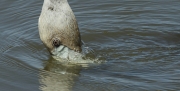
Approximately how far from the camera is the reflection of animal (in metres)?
7.32

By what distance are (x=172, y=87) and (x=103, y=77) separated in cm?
102

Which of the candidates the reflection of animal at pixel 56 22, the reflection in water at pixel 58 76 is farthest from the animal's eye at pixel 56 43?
the reflection in water at pixel 58 76

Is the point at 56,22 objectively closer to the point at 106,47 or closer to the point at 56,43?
the point at 56,43

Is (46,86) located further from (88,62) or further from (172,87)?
(172,87)

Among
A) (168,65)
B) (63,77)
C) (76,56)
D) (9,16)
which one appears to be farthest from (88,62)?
(9,16)

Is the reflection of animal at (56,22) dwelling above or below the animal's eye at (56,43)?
above

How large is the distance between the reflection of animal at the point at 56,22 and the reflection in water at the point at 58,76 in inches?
19.2

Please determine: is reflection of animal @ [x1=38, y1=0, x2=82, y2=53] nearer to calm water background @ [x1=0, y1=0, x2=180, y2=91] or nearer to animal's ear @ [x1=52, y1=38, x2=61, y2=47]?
animal's ear @ [x1=52, y1=38, x2=61, y2=47]

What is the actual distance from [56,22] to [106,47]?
168 cm

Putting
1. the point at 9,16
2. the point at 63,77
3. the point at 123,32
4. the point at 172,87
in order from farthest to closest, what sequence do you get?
the point at 9,16 < the point at 123,32 < the point at 63,77 < the point at 172,87

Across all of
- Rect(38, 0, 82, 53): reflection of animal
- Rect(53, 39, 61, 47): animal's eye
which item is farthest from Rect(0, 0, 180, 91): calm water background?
Rect(38, 0, 82, 53): reflection of animal

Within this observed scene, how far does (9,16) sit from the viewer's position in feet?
33.0

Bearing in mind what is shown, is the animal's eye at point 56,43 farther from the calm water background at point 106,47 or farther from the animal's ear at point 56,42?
the calm water background at point 106,47

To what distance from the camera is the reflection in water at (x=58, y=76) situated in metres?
7.02
